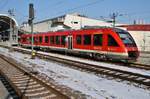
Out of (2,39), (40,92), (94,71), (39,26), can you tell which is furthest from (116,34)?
(2,39)

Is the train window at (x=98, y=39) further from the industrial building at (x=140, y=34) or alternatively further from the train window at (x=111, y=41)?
the industrial building at (x=140, y=34)

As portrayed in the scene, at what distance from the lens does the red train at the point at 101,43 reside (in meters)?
23.5

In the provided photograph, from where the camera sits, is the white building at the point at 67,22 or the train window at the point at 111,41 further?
the white building at the point at 67,22

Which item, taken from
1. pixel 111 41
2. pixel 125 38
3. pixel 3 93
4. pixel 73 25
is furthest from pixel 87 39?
pixel 73 25

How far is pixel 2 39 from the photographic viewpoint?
123125mm

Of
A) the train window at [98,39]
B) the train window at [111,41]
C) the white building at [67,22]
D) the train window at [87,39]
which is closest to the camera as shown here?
the train window at [111,41]

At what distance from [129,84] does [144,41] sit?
48.1 metres

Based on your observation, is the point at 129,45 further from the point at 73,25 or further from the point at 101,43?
the point at 73,25

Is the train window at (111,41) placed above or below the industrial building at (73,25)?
below

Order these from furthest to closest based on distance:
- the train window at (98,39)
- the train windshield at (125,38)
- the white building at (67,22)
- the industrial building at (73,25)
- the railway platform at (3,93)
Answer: the white building at (67,22)
the industrial building at (73,25)
the train window at (98,39)
the train windshield at (125,38)
the railway platform at (3,93)

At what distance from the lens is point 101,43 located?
2575 centimetres

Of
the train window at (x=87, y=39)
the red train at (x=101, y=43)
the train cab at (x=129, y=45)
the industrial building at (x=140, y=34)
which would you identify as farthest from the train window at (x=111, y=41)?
the industrial building at (x=140, y=34)

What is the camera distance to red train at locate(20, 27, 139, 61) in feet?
77.2

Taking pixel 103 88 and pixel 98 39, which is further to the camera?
pixel 98 39
